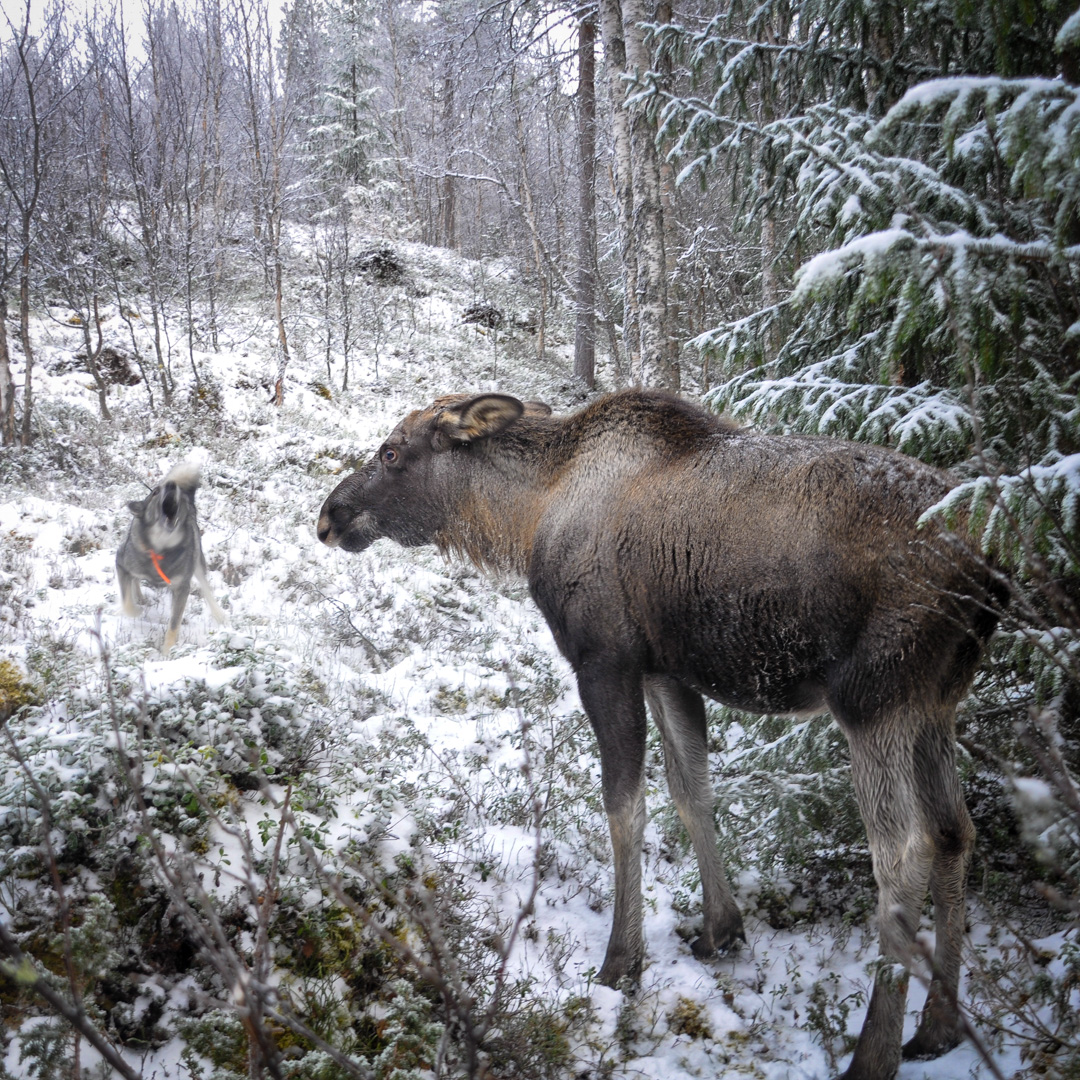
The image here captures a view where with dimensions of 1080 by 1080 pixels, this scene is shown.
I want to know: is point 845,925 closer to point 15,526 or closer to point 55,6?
point 15,526

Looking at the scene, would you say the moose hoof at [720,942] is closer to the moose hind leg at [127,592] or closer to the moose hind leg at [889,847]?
the moose hind leg at [889,847]

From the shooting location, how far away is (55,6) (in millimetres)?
11930

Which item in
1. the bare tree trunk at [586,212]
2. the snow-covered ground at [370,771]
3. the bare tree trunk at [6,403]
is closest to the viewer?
the snow-covered ground at [370,771]

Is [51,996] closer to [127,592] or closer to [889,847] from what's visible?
[889,847]

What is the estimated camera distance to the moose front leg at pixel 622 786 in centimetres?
346

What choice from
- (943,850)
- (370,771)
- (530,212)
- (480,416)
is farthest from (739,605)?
(530,212)

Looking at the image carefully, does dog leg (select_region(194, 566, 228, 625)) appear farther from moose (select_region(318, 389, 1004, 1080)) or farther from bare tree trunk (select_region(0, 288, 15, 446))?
bare tree trunk (select_region(0, 288, 15, 446))

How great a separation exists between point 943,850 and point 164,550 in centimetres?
594

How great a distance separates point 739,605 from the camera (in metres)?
3.05

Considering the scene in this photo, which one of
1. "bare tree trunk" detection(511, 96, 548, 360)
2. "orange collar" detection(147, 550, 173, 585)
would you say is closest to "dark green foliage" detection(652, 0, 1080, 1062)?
"orange collar" detection(147, 550, 173, 585)

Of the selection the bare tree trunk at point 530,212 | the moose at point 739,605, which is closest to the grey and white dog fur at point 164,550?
the moose at point 739,605

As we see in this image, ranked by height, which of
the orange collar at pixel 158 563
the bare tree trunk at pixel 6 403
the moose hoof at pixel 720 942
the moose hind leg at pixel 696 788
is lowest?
the moose hoof at pixel 720 942

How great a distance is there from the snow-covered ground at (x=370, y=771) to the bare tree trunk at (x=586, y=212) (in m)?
9.62

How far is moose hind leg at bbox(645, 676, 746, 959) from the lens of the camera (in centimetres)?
387
